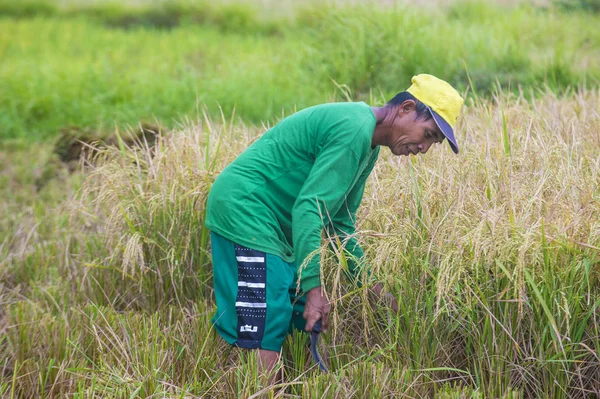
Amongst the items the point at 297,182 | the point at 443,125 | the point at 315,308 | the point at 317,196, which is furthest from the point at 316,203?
the point at 443,125

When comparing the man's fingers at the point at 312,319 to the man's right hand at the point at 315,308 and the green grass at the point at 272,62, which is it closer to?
the man's right hand at the point at 315,308

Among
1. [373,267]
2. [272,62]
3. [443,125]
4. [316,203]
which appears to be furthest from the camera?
[272,62]

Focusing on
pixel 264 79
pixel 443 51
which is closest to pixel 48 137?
pixel 264 79

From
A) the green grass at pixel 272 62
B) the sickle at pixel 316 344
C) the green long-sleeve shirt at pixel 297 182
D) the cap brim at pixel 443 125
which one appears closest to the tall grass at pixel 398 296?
the sickle at pixel 316 344

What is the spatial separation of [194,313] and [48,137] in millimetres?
4790

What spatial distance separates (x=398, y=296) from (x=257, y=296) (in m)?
0.55

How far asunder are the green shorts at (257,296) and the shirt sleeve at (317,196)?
0.17m

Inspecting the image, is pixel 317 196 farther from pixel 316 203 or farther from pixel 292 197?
pixel 292 197

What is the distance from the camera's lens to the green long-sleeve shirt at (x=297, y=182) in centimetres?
296

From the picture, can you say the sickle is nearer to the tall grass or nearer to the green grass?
the tall grass

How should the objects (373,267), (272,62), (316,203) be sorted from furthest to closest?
(272,62), (373,267), (316,203)

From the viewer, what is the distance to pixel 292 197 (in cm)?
320

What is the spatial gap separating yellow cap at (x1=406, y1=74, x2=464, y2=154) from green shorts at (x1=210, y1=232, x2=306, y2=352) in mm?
782

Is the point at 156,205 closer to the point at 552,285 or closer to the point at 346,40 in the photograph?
the point at 552,285
